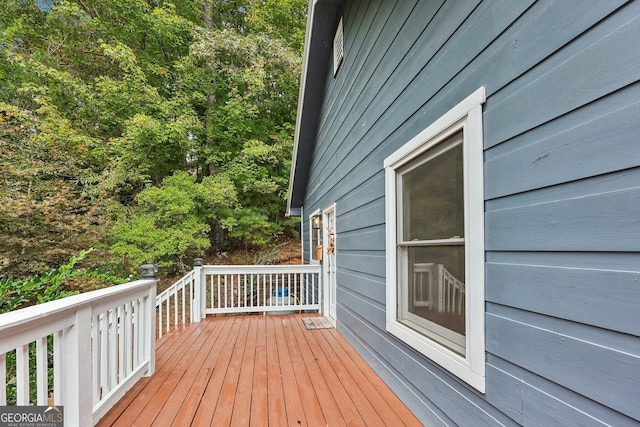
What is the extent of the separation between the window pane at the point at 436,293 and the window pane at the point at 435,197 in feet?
0.39

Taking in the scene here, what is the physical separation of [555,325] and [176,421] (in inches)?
92.2

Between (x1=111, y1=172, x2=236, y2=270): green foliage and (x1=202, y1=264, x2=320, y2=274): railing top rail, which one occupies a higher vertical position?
(x1=111, y1=172, x2=236, y2=270): green foliage

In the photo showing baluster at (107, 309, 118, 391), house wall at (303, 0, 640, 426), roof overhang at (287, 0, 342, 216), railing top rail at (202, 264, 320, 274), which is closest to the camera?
house wall at (303, 0, 640, 426)

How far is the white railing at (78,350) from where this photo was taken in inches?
54.9

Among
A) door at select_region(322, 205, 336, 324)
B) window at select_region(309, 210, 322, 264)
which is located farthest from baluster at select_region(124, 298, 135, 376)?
window at select_region(309, 210, 322, 264)

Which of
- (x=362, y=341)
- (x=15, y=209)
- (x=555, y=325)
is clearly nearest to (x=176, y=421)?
(x=362, y=341)

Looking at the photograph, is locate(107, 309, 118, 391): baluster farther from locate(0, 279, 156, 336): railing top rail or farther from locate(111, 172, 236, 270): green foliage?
locate(111, 172, 236, 270): green foliage

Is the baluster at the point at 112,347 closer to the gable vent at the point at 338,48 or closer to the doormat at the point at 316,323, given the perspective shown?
the doormat at the point at 316,323

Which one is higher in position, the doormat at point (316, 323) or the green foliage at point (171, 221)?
the green foliage at point (171, 221)

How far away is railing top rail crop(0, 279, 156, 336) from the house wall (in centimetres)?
218

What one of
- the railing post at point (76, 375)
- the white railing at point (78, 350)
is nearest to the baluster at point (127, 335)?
the white railing at point (78, 350)

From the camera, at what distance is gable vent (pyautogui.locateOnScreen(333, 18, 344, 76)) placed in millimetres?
4039

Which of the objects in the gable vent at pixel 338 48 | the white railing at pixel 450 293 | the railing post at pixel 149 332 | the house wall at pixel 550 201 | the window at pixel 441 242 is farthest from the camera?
the gable vent at pixel 338 48

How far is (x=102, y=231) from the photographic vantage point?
666 cm
